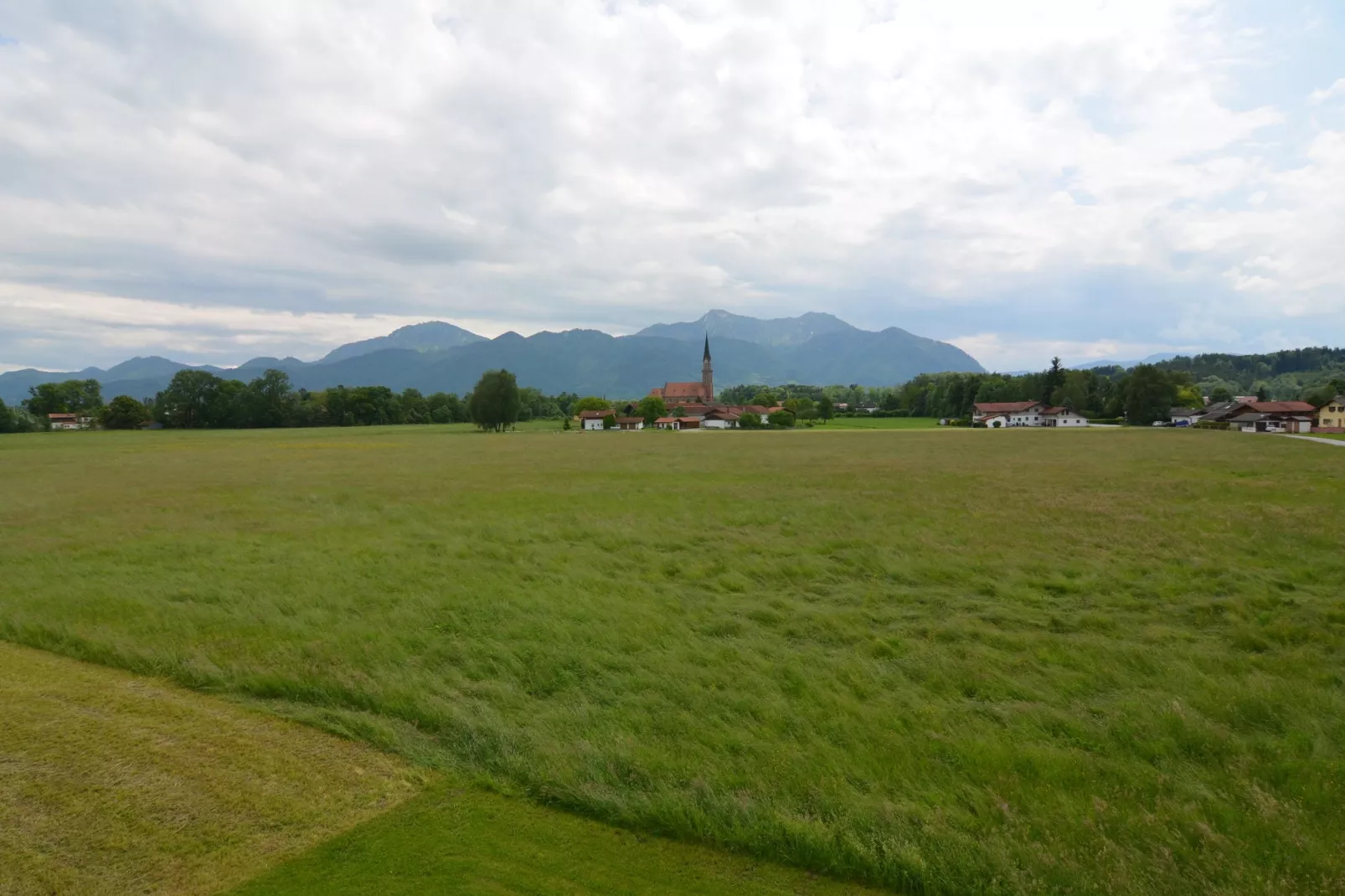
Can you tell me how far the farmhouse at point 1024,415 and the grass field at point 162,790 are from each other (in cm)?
12372

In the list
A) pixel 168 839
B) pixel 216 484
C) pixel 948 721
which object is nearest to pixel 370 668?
pixel 168 839

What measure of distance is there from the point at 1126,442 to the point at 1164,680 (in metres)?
54.8

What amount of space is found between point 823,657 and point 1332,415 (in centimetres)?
11457

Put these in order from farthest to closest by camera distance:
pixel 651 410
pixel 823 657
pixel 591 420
→ pixel 651 410
pixel 591 420
pixel 823 657

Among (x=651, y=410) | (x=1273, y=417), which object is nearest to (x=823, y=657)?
(x=1273, y=417)

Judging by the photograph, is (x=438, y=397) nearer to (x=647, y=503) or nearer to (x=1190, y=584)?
(x=647, y=503)

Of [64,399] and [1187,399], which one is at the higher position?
[64,399]

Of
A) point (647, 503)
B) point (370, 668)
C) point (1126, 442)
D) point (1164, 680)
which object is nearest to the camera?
point (1164, 680)

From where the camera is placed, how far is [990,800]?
18.6ft

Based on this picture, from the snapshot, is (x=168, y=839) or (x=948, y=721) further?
(x=948, y=721)

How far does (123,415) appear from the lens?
10769 cm

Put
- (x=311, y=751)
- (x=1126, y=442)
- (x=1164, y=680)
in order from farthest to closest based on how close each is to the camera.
A: (x=1126, y=442), (x=1164, y=680), (x=311, y=751)

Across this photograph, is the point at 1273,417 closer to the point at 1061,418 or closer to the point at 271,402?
the point at 1061,418

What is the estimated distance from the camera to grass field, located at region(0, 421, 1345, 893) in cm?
540
